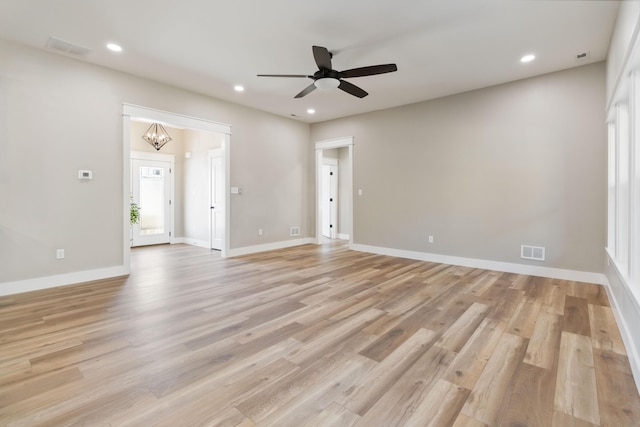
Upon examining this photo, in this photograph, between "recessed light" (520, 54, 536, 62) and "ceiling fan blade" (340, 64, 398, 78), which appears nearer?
"ceiling fan blade" (340, 64, 398, 78)

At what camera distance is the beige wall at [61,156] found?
3.58 m

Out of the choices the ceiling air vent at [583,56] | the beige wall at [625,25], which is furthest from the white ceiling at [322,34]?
the beige wall at [625,25]

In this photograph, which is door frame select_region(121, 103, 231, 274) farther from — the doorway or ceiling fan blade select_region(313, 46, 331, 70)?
the doorway

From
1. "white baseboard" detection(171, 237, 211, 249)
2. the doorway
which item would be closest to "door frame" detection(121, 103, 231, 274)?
"white baseboard" detection(171, 237, 211, 249)

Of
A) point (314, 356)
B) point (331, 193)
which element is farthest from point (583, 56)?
point (331, 193)

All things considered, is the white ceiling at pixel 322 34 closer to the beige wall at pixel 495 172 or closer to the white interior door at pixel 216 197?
the beige wall at pixel 495 172

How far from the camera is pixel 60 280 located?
154 inches

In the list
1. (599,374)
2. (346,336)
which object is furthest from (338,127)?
(599,374)

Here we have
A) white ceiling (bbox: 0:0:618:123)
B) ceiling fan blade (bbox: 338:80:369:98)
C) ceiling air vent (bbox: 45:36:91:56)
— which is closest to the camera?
white ceiling (bbox: 0:0:618:123)

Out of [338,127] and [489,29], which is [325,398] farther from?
[338,127]

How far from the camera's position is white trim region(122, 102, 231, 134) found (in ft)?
14.8

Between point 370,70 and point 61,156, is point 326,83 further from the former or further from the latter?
point 61,156

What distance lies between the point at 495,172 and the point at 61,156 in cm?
642

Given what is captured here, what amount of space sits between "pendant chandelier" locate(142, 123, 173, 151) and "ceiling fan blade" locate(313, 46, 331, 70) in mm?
5419
